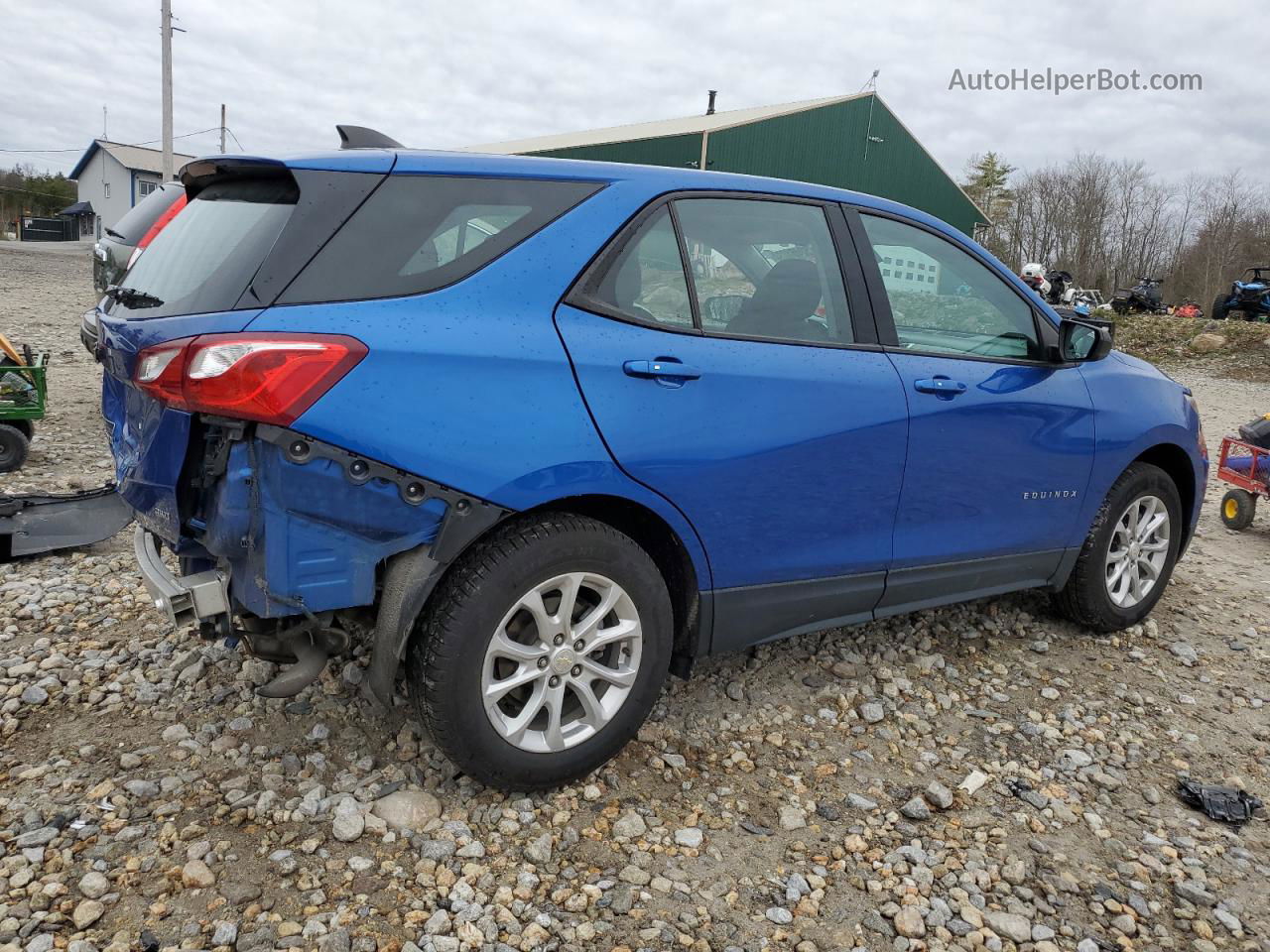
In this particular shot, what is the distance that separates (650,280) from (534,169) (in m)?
0.47

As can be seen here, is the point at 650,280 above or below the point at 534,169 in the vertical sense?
below

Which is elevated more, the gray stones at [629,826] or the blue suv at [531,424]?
the blue suv at [531,424]

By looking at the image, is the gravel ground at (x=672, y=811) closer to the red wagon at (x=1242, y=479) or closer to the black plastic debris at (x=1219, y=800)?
the black plastic debris at (x=1219, y=800)

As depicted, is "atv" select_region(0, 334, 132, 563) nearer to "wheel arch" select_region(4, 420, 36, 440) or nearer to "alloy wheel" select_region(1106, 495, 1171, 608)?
"wheel arch" select_region(4, 420, 36, 440)

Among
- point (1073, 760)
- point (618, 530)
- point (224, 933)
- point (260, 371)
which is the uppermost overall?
point (260, 371)

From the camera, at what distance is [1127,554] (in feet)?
14.4

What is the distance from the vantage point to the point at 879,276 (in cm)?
341

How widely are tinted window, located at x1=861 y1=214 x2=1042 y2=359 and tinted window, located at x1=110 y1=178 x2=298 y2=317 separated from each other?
206 cm

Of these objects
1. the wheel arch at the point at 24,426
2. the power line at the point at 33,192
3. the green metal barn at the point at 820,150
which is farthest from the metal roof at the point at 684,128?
the power line at the point at 33,192

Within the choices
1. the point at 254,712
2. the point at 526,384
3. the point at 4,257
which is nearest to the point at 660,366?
the point at 526,384

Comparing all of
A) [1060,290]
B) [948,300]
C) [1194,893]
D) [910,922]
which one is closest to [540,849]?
[910,922]

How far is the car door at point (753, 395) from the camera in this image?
2746mm

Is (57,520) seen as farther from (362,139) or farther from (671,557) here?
(671,557)

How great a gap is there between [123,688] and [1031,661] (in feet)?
11.9
